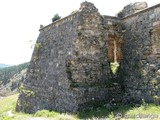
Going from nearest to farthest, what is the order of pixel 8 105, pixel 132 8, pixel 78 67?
pixel 78 67
pixel 132 8
pixel 8 105

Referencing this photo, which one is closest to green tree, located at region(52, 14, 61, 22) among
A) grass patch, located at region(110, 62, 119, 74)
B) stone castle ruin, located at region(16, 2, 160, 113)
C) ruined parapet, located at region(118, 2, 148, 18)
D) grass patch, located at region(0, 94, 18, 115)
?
stone castle ruin, located at region(16, 2, 160, 113)

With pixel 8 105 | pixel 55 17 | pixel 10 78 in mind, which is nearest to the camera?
pixel 55 17

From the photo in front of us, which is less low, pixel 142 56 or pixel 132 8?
pixel 132 8

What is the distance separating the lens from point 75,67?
579 inches

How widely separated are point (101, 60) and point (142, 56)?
206 cm

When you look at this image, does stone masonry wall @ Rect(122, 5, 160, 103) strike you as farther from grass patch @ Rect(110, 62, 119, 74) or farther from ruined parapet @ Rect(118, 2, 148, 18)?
ruined parapet @ Rect(118, 2, 148, 18)

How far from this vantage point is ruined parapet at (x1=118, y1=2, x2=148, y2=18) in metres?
16.3

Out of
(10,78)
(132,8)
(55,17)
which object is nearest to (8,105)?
(55,17)

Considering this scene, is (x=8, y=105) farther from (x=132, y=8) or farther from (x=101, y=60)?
(x=132, y=8)

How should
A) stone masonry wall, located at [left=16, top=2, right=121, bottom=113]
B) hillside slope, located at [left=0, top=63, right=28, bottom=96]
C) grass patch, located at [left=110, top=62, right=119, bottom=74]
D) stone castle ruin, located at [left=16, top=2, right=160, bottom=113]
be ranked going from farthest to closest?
hillside slope, located at [left=0, top=63, right=28, bottom=96] → grass patch, located at [left=110, top=62, right=119, bottom=74] → stone masonry wall, located at [left=16, top=2, right=121, bottom=113] → stone castle ruin, located at [left=16, top=2, right=160, bottom=113]

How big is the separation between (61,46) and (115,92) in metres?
3.77

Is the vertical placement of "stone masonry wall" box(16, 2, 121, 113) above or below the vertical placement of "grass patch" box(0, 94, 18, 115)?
above

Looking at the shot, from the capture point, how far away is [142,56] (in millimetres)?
14992

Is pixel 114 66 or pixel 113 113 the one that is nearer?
pixel 113 113
